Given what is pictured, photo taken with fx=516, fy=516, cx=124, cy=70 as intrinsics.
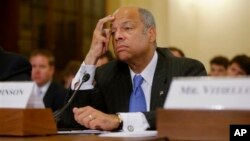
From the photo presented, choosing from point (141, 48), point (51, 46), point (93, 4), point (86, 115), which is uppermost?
point (93, 4)

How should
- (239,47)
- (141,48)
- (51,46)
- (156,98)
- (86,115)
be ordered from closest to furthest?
(86,115) → (156,98) → (141,48) → (239,47) → (51,46)

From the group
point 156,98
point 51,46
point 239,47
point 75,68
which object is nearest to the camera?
point 156,98

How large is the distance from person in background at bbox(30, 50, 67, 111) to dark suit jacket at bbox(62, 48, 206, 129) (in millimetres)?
1990

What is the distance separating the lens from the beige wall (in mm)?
5898

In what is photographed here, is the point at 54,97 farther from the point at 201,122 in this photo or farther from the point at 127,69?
the point at 201,122

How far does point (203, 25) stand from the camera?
20.0ft

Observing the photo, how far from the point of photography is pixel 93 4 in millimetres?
7070

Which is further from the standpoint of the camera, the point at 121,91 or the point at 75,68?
the point at 75,68

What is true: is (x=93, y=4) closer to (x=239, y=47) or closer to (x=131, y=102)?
(x=239, y=47)

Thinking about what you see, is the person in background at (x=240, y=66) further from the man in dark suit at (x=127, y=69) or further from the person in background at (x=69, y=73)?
the person in background at (x=69, y=73)

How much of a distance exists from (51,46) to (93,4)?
0.82 m

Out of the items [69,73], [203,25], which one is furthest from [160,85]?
[203,25]

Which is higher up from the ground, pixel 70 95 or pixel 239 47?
pixel 239 47

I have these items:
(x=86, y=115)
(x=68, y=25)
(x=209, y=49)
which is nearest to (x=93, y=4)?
(x=68, y=25)
